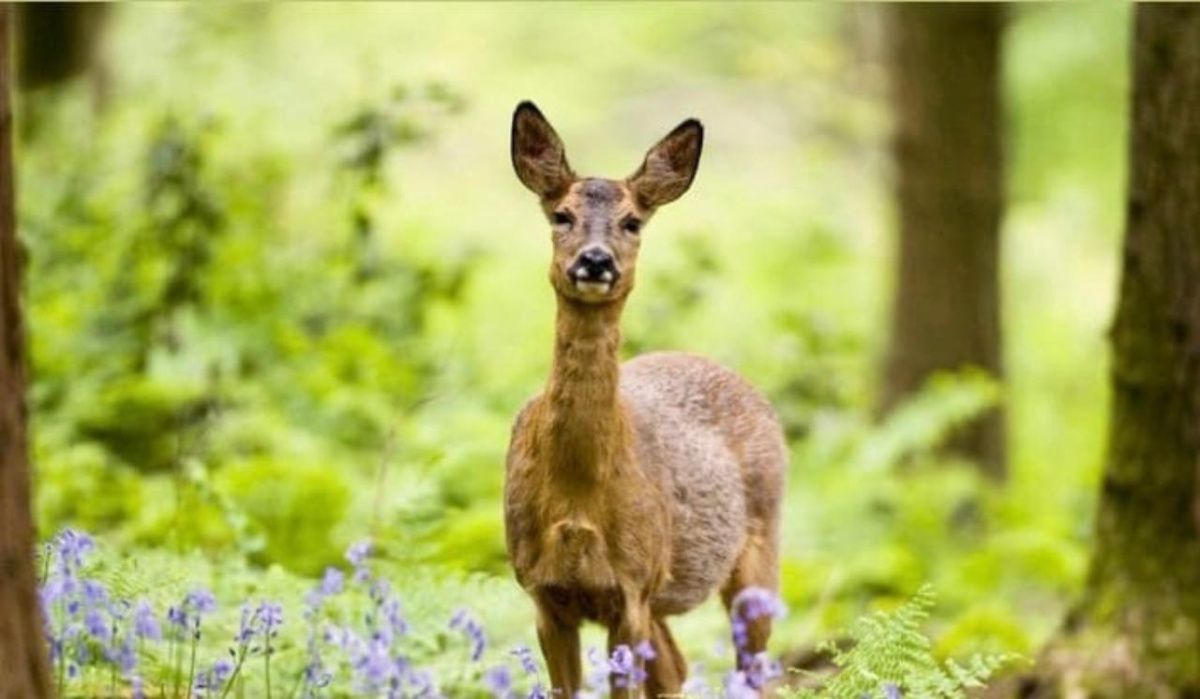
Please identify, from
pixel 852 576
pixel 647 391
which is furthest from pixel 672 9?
pixel 647 391

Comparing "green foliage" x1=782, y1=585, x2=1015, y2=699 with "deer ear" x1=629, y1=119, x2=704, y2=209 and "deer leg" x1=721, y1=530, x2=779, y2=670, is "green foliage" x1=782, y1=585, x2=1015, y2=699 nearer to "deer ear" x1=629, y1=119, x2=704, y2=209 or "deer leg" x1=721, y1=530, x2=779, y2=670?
"deer ear" x1=629, y1=119, x2=704, y2=209

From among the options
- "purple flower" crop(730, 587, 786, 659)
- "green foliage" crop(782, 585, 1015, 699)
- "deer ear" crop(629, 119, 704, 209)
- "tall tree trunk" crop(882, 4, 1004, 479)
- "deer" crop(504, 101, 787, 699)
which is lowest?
"green foliage" crop(782, 585, 1015, 699)

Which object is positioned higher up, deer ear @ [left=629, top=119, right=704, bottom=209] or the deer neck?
deer ear @ [left=629, top=119, right=704, bottom=209]

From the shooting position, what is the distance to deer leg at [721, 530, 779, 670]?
22.6 ft

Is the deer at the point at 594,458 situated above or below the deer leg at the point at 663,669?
above

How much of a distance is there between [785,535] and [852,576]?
0.85 metres

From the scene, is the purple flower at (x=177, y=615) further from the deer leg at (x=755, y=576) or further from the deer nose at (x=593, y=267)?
the deer leg at (x=755, y=576)

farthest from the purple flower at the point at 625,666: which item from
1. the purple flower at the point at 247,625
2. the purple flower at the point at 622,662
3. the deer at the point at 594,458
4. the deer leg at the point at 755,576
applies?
the deer leg at the point at 755,576

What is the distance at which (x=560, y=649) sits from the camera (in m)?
6.00

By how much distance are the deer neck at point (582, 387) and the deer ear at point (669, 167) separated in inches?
15.0

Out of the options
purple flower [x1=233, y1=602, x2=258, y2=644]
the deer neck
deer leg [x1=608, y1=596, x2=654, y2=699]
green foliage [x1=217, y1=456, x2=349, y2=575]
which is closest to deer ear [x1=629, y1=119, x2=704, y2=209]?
the deer neck

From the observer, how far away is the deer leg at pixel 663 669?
6703 millimetres

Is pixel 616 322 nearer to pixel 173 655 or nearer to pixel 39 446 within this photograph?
pixel 173 655

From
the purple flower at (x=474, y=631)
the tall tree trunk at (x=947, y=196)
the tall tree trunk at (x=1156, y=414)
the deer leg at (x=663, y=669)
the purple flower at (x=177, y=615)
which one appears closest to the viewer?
the purple flower at (x=177, y=615)
